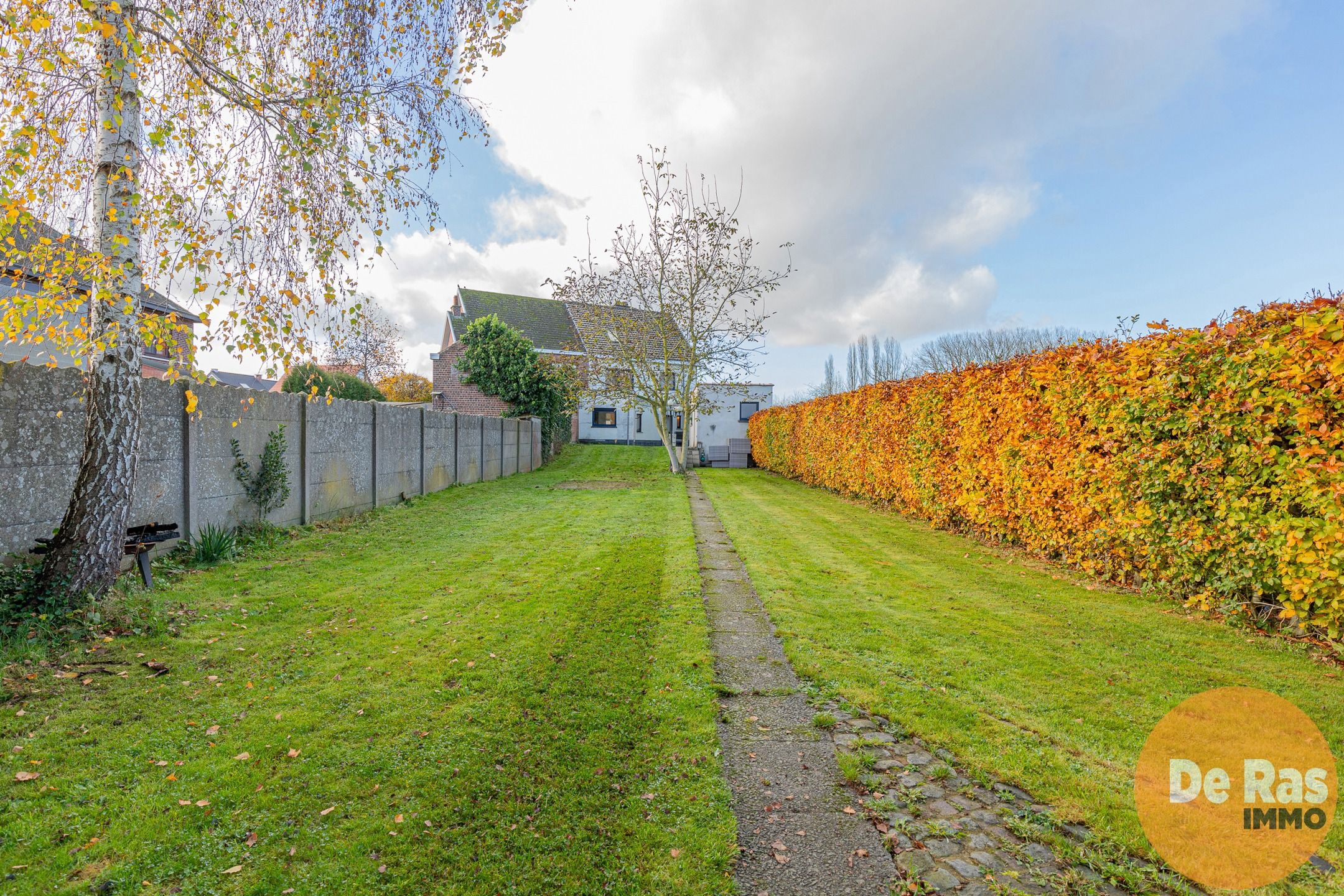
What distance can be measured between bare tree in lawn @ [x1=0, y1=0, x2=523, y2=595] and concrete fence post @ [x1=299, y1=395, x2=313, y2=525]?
136 inches

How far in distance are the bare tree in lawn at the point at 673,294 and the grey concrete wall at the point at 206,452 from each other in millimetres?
8736

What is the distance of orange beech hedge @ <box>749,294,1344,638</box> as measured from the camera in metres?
3.79

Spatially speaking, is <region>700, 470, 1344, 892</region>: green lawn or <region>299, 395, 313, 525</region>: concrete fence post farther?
<region>299, 395, 313, 525</region>: concrete fence post

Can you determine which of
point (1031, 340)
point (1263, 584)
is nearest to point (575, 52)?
point (1263, 584)

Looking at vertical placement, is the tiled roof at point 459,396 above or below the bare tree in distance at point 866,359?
below

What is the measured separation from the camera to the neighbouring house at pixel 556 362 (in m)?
28.7

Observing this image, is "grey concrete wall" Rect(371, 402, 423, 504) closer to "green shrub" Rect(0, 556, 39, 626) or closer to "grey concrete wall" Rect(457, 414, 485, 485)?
"grey concrete wall" Rect(457, 414, 485, 485)

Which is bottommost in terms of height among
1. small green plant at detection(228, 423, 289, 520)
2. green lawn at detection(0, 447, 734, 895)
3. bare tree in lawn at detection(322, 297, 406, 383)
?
green lawn at detection(0, 447, 734, 895)

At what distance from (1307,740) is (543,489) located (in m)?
14.0

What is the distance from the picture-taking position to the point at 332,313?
4875 millimetres

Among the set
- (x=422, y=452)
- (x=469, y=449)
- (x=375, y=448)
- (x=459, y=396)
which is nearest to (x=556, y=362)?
(x=459, y=396)

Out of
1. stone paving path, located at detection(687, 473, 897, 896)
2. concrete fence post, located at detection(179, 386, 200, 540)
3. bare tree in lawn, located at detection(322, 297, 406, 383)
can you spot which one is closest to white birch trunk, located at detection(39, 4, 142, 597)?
concrete fence post, located at detection(179, 386, 200, 540)

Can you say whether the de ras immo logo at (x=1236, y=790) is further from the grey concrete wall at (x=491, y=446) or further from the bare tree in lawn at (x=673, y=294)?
the bare tree in lawn at (x=673, y=294)

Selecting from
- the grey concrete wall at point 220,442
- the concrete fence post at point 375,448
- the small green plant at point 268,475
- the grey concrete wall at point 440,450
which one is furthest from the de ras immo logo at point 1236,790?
the grey concrete wall at point 440,450
